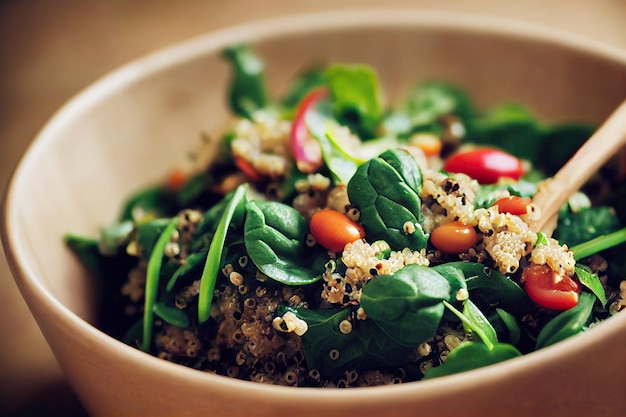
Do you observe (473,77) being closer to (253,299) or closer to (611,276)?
(611,276)

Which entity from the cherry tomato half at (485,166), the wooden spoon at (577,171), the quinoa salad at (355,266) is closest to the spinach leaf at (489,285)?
the quinoa salad at (355,266)

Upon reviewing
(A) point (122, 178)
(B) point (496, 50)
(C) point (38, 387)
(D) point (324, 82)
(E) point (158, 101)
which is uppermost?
(B) point (496, 50)

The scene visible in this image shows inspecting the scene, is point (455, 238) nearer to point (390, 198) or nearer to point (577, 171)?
point (390, 198)

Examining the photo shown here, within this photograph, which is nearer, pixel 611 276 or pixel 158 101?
pixel 611 276

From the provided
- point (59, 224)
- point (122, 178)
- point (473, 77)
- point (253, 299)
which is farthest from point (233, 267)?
point (473, 77)

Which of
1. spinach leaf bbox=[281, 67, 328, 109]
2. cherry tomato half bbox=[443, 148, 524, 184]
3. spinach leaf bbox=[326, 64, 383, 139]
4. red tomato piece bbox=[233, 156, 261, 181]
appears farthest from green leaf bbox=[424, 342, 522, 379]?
spinach leaf bbox=[281, 67, 328, 109]

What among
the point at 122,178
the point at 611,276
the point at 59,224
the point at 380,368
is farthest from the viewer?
the point at 122,178

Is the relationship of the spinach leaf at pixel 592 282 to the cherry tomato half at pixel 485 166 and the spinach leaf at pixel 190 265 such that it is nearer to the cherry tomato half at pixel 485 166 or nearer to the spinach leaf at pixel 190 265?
the cherry tomato half at pixel 485 166
